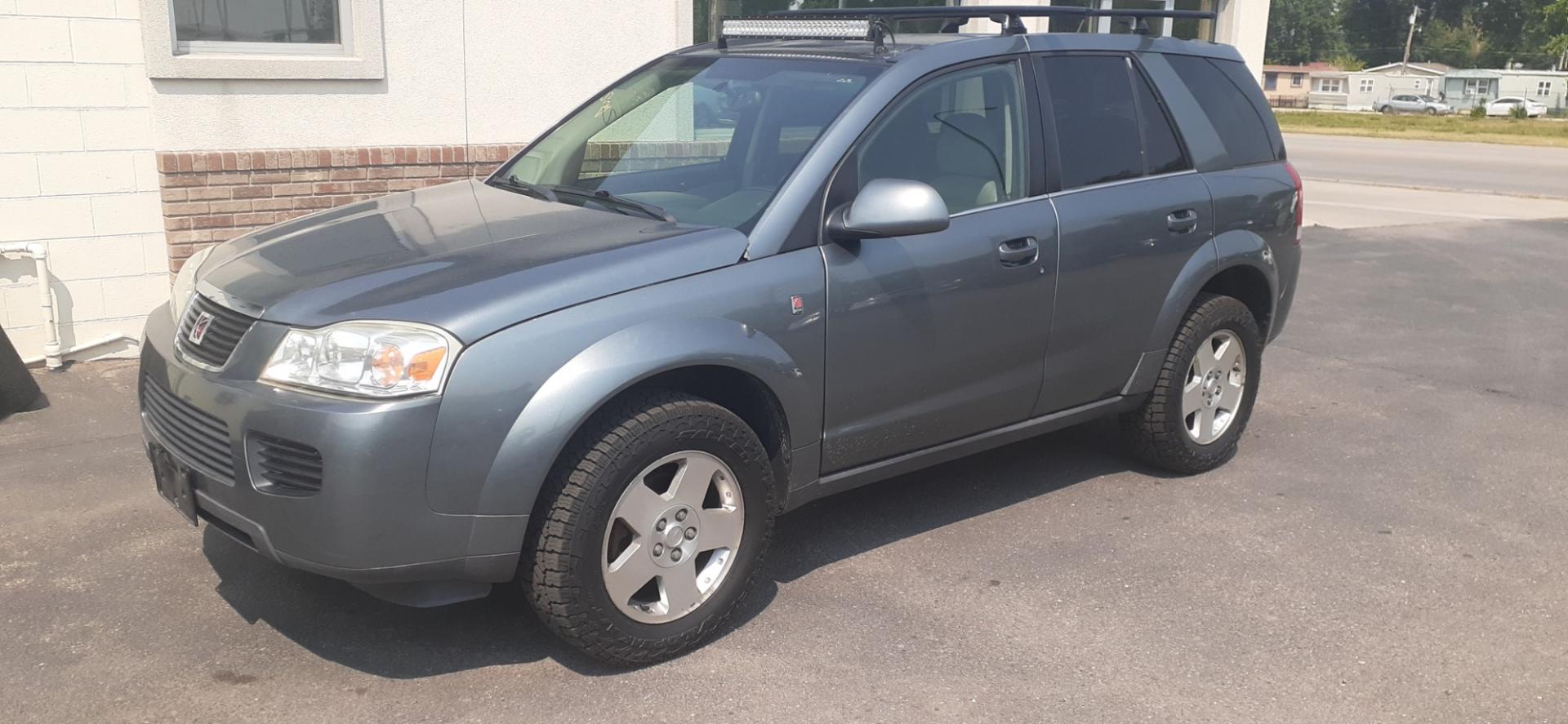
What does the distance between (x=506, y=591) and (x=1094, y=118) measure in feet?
8.89

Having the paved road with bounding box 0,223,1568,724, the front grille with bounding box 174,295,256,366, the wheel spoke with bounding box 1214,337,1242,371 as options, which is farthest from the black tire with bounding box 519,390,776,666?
the wheel spoke with bounding box 1214,337,1242,371

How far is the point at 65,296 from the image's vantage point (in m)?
6.79

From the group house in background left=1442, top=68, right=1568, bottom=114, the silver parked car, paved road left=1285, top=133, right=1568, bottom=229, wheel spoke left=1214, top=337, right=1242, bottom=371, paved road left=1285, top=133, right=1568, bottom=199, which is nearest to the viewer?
wheel spoke left=1214, top=337, right=1242, bottom=371

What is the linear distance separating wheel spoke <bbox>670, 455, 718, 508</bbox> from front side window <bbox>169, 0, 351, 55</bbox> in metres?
4.58

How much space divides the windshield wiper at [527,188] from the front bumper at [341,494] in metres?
1.26

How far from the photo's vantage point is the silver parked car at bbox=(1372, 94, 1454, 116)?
75750 millimetres

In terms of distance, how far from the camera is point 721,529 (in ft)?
12.6

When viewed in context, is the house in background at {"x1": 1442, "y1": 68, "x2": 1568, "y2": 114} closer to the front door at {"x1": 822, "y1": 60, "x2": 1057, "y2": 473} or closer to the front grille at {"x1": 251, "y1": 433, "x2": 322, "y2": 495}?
the front door at {"x1": 822, "y1": 60, "x2": 1057, "y2": 473}

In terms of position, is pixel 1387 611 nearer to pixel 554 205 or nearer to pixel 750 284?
pixel 750 284

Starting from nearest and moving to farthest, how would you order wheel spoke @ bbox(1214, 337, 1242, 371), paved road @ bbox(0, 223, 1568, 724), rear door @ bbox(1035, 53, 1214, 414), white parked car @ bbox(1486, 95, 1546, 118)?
paved road @ bbox(0, 223, 1568, 724) → rear door @ bbox(1035, 53, 1214, 414) → wheel spoke @ bbox(1214, 337, 1242, 371) → white parked car @ bbox(1486, 95, 1546, 118)

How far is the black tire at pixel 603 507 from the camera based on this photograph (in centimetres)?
347

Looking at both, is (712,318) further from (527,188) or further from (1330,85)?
(1330,85)

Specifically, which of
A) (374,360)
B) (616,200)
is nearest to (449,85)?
(616,200)

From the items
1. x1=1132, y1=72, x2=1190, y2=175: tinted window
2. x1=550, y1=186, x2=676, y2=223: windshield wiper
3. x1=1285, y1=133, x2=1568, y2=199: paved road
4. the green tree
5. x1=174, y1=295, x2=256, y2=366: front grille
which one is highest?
the green tree
